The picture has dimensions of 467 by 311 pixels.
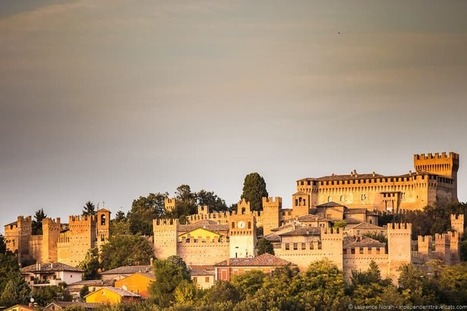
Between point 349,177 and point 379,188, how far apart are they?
1.91m

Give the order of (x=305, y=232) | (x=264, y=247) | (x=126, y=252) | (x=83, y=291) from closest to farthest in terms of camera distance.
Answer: (x=83, y=291) → (x=305, y=232) → (x=264, y=247) → (x=126, y=252)

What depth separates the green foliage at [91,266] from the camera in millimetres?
77188

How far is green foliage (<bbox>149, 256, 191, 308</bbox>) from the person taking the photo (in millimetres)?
69875

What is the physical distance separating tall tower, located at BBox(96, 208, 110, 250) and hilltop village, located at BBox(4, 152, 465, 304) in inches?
1.6

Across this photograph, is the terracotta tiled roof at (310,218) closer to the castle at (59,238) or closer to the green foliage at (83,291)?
the castle at (59,238)

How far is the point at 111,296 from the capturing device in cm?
7081

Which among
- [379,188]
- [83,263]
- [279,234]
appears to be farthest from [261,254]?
[379,188]

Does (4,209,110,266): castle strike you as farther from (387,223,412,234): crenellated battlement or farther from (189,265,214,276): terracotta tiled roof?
(387,223,412,234): crenellated battlement

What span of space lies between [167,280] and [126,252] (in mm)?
7216

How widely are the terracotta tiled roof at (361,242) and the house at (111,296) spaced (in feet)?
26.4

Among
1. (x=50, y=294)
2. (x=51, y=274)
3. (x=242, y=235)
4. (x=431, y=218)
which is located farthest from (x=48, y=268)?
(x=431, y=218)

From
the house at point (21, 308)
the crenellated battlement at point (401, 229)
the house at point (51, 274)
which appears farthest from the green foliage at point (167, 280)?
the crenellated battlement at point (401, 229)

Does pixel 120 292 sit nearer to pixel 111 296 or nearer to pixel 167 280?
pixel 111 296

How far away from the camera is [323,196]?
86.6 meters
